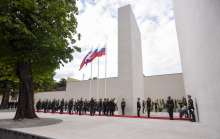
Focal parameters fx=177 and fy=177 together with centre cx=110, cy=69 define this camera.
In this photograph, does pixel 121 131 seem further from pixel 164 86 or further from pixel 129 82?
pixel 164 86

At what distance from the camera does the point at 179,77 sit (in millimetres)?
28500

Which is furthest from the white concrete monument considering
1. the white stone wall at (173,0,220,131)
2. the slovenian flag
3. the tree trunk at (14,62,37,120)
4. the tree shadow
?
the white stone wall at (173,0,220,131)

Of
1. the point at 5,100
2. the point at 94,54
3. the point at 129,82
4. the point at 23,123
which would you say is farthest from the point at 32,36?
the point at 5,100

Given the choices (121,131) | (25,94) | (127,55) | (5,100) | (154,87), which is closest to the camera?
(121,131)

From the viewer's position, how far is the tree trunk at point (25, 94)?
1170 centimetres

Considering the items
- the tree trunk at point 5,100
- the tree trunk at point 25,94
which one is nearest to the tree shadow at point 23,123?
the tree trunk at point 25,94

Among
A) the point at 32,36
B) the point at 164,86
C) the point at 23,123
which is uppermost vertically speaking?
the point at 32,36

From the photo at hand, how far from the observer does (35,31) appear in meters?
11.1

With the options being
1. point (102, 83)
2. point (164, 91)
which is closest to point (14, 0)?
point (102, 83)

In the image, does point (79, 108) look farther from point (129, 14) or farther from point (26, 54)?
point (129, 14)

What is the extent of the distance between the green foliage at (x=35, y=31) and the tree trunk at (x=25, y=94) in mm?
855

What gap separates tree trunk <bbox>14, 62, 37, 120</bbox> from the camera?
1170cm

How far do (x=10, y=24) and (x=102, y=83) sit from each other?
21.1m

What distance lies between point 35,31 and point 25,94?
4.42 meters
